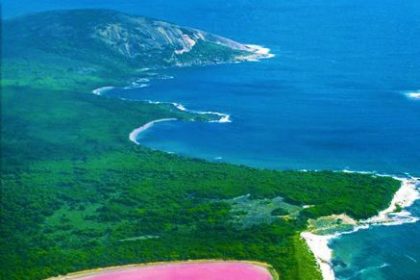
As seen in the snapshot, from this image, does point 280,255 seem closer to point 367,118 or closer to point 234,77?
point 367,118

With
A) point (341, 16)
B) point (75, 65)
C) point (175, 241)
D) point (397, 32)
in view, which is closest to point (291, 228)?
point (175, 241)

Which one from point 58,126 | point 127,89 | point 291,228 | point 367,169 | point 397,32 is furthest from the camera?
point 397,32

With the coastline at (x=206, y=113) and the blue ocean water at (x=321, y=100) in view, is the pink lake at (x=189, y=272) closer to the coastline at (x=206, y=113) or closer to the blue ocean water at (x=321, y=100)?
the blue ocean water at (x=321, y=100)

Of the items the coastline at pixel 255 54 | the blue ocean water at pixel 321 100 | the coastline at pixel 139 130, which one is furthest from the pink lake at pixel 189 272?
the coastline at pixel 255 54

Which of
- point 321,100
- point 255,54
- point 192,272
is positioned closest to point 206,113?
point 321,100

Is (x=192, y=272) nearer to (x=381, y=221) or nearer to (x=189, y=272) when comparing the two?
(x=189, y=272)

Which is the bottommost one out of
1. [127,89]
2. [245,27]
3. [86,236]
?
[86,236]

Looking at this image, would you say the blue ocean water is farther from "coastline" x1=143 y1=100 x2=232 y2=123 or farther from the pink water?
the pink water
